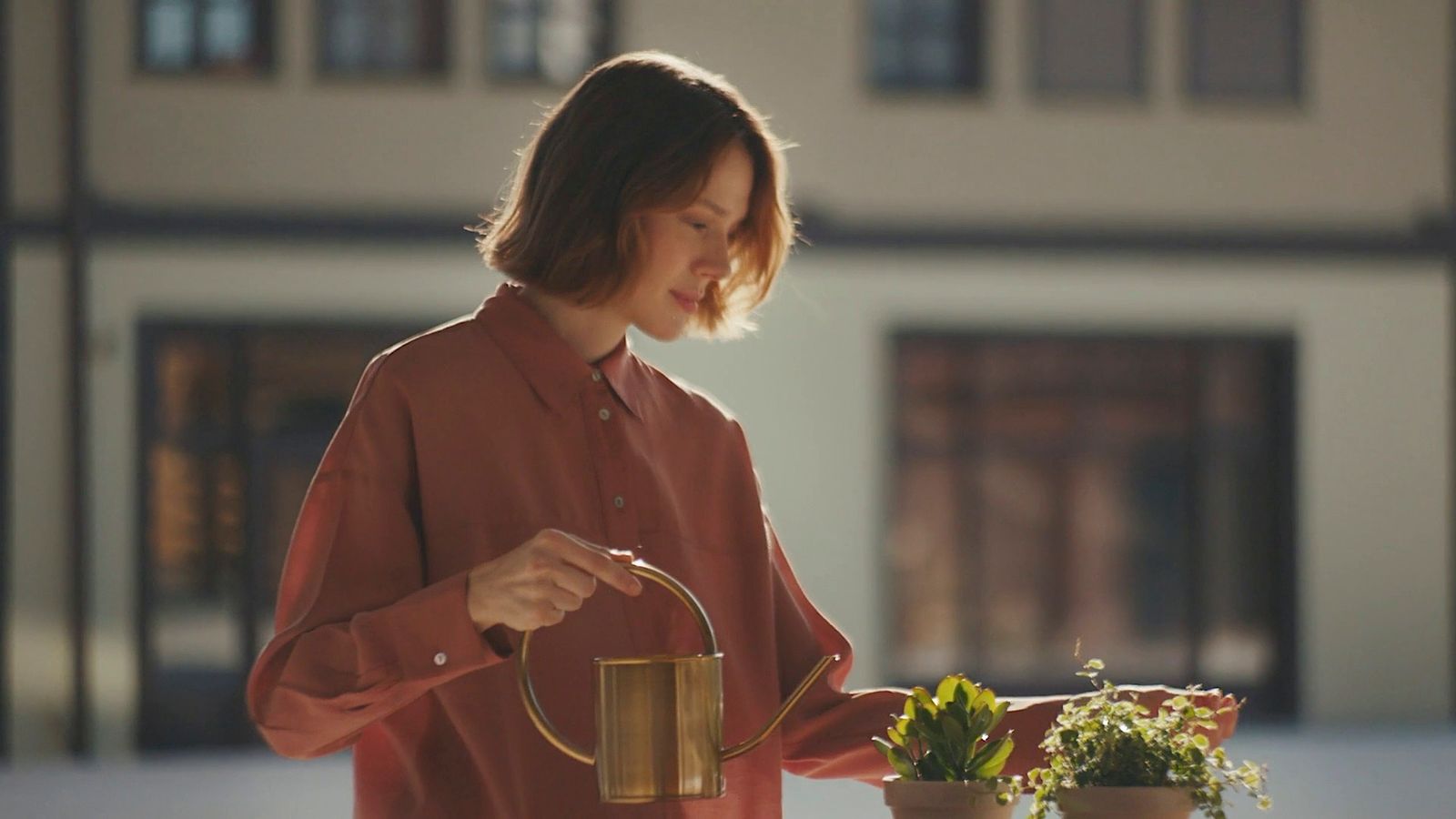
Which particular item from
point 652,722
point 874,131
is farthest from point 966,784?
point 874,131

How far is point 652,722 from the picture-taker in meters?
1.71

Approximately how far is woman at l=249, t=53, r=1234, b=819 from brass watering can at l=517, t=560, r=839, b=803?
4.7 inches

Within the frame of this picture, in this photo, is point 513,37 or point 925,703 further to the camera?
point 513,37

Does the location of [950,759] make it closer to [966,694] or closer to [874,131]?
[966,694]

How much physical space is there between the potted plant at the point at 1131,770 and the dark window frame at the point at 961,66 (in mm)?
11040

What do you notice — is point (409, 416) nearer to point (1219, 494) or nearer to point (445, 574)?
point (445, 574)

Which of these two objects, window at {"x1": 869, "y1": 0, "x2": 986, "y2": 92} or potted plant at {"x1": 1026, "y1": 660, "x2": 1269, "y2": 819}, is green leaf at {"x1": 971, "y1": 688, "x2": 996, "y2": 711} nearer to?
potted plant at {"x1": 1026, "y1": 660, "x2": 1269, "y2": 819}

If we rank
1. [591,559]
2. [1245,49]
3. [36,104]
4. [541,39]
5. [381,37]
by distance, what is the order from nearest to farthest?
[591,559]
[36,104]
[381,37]
[541,39]
[1245,49]

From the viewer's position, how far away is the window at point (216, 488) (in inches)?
458

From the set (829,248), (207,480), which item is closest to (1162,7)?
(829,248)

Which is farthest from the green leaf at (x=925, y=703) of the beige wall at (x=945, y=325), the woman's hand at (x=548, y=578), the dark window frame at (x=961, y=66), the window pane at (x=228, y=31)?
the dark window frame at (x=961, y=66)

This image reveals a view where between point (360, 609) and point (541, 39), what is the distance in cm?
1050

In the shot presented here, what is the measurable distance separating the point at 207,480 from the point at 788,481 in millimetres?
2968

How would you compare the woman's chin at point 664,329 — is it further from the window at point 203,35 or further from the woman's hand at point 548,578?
the window at point 203,35
